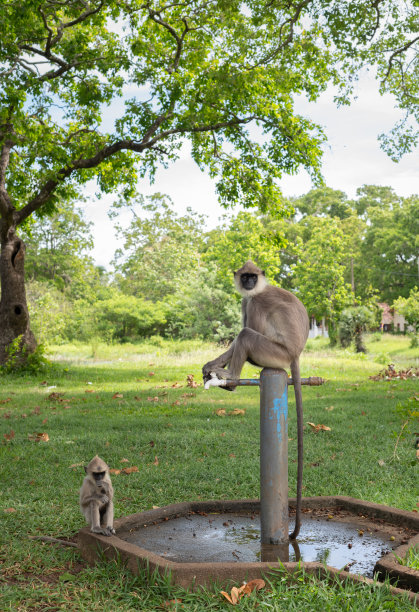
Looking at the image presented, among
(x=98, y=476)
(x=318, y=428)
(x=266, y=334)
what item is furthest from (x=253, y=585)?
(x=318, y=428)

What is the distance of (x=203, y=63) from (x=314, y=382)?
45.8 ft

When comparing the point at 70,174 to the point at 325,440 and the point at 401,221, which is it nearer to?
the point at 325,440

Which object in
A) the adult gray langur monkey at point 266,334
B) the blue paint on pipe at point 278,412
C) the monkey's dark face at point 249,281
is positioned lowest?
the blue paint on pipe at point 278,412

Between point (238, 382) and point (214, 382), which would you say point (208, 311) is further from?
point (214, 382)

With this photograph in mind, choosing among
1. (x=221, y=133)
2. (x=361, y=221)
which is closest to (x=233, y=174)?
(x=221, y=133)

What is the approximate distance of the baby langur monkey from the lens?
409 cm

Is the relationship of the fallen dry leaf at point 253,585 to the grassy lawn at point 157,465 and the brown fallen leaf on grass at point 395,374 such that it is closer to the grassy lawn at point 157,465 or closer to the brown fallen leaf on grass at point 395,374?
the grassy lawn at point 157,465

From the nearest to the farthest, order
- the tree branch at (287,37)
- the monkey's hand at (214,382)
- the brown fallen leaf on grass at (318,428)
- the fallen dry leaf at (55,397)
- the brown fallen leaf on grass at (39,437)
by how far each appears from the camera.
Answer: the monkey's hand at (214,382) → the brown fallen leaf on grass at (39,437) → the brown fallen leaf on grass at (318,428) → the fallen dry leaf at (55,397) → the tree branch at (287,37)

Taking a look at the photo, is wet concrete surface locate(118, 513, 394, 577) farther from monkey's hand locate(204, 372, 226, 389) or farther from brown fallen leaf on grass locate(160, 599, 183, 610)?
monkey's hand locate(204, 372, 226, 389)

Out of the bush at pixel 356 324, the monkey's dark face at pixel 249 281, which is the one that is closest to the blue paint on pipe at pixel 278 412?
the monkey's dark face at pixel 249 281

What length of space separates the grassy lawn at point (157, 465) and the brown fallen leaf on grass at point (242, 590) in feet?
0.17

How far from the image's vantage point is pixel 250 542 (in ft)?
14.2

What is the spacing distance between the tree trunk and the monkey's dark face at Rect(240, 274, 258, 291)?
520 inches

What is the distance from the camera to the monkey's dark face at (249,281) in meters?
4.12
